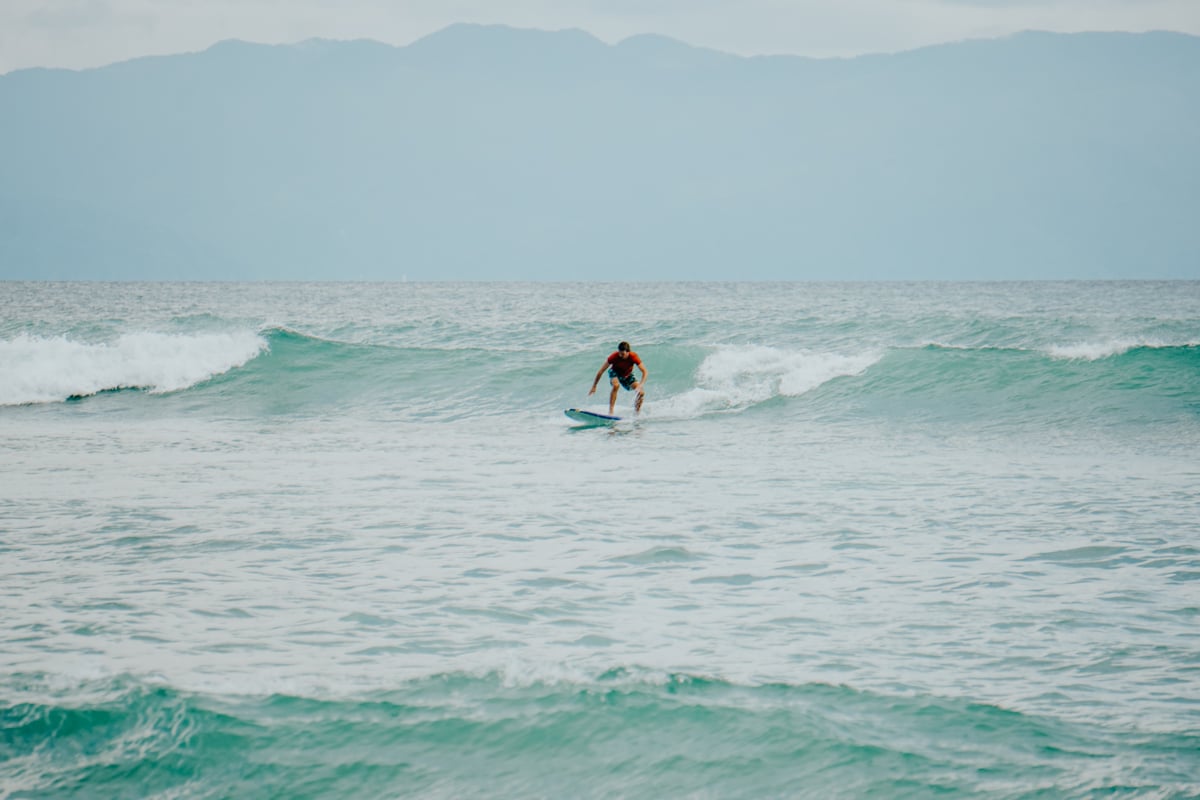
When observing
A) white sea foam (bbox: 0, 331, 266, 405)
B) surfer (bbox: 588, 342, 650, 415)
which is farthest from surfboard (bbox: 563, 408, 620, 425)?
white sea foam (bbox: 0, 331, 266, 405)

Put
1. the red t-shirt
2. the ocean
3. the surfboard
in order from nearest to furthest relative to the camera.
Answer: the ocean → the surfboard → the red t-shirt

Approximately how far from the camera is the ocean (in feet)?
17.4

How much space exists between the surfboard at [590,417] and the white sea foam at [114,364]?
11.1 metres

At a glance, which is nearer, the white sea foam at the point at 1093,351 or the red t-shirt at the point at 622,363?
the red t-shirt at the point at 622,363

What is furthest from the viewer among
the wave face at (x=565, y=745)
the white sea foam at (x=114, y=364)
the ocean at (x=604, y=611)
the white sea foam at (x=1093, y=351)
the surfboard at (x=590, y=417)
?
the white sea foam at (x=114, y=364)

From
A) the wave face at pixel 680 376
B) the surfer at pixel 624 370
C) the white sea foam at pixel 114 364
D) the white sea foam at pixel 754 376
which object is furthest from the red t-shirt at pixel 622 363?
the white sea foam at pixel 114 364

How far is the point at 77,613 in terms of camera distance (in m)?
7.36

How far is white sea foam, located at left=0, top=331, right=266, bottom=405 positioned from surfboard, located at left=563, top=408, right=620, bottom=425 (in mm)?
11117

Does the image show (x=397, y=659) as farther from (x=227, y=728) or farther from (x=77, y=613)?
(x=77, y=613)

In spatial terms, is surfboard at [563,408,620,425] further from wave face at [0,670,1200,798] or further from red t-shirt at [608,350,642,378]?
wave face at [0,670,1200,798]

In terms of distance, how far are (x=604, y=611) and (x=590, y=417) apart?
1258cm

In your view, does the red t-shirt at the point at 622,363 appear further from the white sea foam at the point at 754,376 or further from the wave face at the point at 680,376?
the white sea foam at the point at 754,376

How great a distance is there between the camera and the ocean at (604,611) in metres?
5.32

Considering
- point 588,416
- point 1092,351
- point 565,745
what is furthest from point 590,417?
point 565,745
